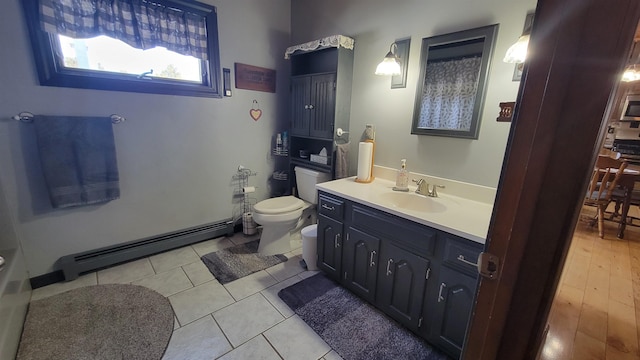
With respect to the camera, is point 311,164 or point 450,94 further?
point 311,164

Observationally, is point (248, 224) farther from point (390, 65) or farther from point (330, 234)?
point (390, 65)

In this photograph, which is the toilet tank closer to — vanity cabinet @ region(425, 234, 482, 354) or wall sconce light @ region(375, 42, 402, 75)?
wall sconce light @ region(375, 42, 402, 75)

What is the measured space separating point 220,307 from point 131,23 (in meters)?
2.18

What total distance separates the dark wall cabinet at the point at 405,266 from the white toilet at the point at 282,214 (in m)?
0.45

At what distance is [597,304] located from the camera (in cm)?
190

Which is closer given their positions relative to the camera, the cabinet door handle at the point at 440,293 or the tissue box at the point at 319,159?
the cabinet door handle at the point at 440,293

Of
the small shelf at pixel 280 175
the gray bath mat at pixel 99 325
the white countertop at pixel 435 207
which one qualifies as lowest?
the gray bath mat at pixel 99 325

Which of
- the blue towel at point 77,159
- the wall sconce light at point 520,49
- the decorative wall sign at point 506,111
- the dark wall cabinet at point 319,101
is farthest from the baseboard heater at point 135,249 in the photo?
the wall sconce light at point 520,49

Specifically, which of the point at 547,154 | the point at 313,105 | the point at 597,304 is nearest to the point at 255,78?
the point at 313,105

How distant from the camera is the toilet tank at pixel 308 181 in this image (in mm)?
2498

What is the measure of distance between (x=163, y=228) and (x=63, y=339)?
1.02 m

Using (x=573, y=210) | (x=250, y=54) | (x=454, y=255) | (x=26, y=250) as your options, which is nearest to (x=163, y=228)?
(x=26, y=250)

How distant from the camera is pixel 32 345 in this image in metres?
1.44

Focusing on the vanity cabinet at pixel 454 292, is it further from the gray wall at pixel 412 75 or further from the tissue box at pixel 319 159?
the tissue box at pixel 319 159
